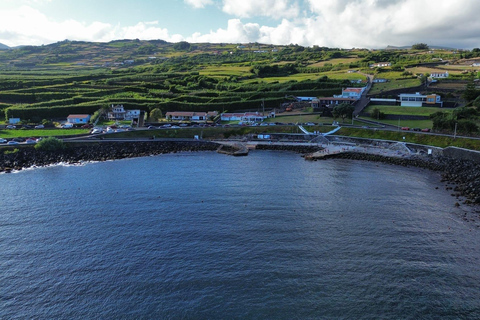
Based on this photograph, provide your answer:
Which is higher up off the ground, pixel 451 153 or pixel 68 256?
pixel 451 153

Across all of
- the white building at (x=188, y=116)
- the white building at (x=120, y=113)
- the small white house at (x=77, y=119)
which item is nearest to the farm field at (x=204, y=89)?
the white building at (x=120, y=113)

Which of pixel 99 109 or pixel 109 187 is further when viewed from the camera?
pixel 99 109

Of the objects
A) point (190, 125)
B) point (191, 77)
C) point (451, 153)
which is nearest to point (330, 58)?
point (191, 77)

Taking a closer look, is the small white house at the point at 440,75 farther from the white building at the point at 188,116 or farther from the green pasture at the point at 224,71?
the white building at the point at 188,116

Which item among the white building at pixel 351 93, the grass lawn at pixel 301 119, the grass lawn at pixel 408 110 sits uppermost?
the white building at pixel 351 93

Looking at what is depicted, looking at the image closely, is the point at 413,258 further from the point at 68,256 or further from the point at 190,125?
the point at 190,125

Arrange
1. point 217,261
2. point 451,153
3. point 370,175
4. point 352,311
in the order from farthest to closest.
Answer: point 451,153, point 370,175, point 217,261, point 352,311

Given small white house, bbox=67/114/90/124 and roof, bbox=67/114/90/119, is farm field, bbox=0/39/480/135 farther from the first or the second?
small white house, bbox=67/114/90/124

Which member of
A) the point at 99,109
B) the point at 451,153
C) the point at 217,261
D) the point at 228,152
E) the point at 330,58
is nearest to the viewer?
the point at 217,261
